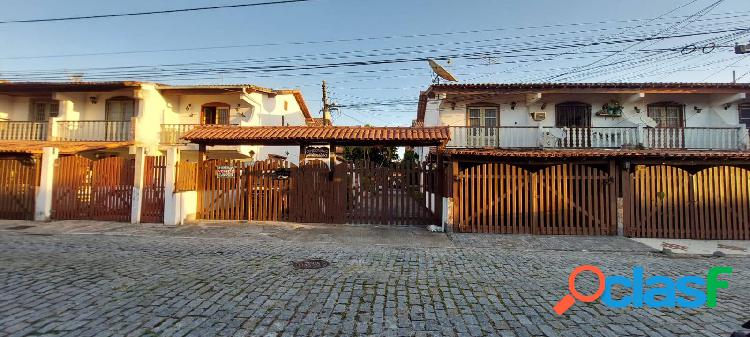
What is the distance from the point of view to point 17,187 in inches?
415

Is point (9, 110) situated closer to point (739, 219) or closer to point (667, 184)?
point (667, 184)

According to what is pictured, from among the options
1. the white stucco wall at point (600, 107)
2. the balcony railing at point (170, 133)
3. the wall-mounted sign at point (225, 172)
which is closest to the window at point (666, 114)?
the white stucco wall at point (600, 107)

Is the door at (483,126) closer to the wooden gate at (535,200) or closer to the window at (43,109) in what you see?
the wooden gate at (535,200)

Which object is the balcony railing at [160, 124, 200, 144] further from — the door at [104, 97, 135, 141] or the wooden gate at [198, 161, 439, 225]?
the wooden gate at [198, 161, 439, 225]

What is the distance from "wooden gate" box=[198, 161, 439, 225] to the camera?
33.0 ft

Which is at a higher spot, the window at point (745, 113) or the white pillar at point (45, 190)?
the window at point (745, 113)

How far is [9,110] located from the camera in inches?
677

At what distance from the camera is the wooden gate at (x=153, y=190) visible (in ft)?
33.3

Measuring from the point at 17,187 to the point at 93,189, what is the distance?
8.38 feet

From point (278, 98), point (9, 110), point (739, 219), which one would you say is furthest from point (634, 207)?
point (9, 110)

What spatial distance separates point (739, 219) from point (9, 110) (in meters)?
29.6

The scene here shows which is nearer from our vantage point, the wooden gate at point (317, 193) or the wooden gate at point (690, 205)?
the wooden gate at point (690, 205)

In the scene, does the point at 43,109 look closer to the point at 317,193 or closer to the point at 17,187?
the point at 17,187

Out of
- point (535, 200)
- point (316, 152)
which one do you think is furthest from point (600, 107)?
point (316, 152)
